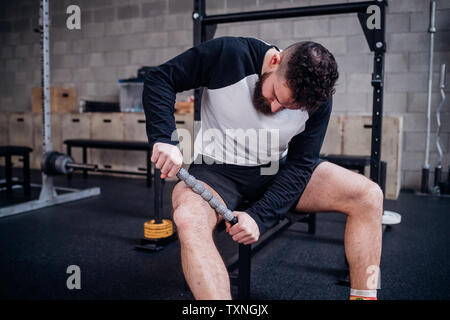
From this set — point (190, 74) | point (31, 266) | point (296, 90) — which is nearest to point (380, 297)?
point (296, 90)

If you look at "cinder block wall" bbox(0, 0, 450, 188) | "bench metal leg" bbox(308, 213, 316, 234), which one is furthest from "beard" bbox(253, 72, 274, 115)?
"cinder block wall" bbox(0, 0, 450, 188)

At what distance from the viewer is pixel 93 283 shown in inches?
62.7

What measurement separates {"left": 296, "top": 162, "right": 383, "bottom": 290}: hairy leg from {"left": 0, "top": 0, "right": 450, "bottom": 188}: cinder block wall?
263 centimetres

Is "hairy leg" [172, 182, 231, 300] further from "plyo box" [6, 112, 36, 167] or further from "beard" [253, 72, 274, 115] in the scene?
"plyo box" [6, 112, 36, 167]

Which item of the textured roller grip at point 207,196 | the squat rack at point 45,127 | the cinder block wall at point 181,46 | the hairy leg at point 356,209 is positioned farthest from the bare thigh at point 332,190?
the cinder block wall at point 181,46

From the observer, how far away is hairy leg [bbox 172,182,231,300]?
0.92m

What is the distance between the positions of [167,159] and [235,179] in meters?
0.33

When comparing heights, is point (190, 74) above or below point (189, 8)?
below

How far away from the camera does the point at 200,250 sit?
97 centimetres

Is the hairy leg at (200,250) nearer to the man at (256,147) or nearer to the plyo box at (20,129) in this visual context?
the man at (256,147)
